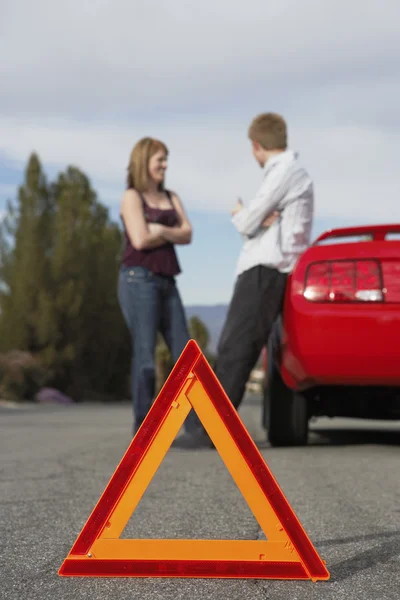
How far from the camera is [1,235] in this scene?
3381 cm

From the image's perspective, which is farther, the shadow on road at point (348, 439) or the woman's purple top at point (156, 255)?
the shadow on road at point (348, 439)

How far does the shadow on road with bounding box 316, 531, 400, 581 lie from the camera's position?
103 inches

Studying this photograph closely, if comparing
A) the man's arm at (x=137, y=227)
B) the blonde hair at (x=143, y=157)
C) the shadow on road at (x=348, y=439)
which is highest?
the blonde hair at (x=143, y=157)

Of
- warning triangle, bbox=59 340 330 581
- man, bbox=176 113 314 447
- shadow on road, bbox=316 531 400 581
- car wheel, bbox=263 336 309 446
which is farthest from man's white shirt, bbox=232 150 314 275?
warning triangle, bbox=59 340 330 581

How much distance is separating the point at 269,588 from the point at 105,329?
34165 millimetres

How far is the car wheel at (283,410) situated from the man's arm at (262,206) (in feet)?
3.10

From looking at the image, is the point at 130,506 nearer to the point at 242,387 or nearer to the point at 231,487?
the point at 231,487

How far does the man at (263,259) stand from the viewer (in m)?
5.47

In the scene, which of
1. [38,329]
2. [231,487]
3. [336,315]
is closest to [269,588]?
[231,487]

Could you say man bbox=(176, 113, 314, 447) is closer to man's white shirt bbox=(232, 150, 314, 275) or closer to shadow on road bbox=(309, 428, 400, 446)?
man's white shirt bbox=(232, 150, 314, 275)

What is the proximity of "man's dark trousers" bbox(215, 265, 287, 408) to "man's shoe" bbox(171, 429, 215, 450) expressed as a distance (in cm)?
39

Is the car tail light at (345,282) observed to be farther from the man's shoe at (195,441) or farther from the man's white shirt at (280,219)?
the man's shoe at (195,441)

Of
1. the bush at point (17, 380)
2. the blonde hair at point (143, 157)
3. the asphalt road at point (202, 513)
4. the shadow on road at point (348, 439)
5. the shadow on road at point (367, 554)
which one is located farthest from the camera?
the bush at point (17, 380)

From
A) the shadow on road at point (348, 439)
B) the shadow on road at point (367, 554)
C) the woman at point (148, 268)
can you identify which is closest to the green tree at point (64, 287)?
the shadow on road at point (348, 439)
